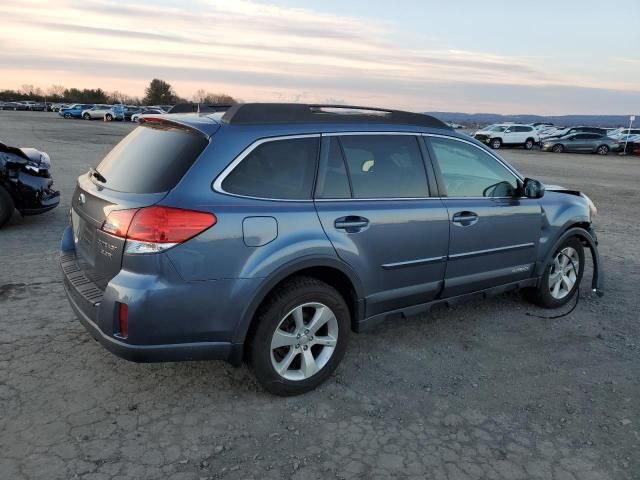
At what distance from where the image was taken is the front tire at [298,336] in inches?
125

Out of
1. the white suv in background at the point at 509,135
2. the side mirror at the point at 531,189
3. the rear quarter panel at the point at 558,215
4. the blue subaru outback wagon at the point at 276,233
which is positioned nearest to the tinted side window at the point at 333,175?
the blue subaru outback wagon at the point at 276,233

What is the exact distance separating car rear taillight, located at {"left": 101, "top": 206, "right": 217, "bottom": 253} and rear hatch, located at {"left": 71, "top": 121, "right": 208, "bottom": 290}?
0.23 feet

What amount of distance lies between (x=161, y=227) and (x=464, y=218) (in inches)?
91.5

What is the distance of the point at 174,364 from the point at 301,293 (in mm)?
1169

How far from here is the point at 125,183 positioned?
3164 millimetres

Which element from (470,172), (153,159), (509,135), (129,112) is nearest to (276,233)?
(153,159)

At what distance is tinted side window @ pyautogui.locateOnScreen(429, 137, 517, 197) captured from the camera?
13.4 ft

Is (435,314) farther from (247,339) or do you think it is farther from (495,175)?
(247,339)

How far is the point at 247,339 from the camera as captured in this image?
3193mm

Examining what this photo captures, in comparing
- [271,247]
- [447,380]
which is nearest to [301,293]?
[271,247]

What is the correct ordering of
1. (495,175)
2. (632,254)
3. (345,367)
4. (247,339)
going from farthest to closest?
(632,254), (495,175), (345,367), (247,339)

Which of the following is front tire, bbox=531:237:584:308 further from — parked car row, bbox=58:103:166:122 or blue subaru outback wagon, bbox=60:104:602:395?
parked car row, bbox=58:103:166:122

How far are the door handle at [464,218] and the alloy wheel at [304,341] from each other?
1267 millimetres

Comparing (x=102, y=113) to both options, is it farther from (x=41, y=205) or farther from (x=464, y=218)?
(x=464, y=218)
